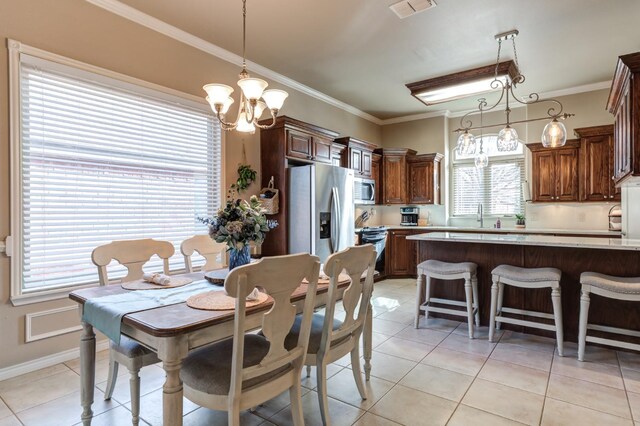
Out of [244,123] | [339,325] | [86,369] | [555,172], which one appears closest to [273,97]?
[244,123]

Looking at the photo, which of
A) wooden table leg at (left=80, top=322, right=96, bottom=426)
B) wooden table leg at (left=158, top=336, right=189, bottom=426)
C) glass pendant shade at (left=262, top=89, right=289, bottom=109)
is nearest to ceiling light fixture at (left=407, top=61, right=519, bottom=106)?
glass pendant shade at (left=262, top=89, right=289, bottom=109)

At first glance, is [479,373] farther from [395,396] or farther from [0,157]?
[0,157]

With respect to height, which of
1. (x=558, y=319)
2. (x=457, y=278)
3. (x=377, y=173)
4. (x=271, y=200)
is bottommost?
(x=558, y=319)

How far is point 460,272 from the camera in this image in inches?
131

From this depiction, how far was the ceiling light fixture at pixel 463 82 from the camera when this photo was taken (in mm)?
3939

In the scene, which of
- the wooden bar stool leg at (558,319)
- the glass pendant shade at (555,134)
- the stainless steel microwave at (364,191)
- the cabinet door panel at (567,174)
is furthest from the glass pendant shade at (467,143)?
the cabinet door panel at (567,174)

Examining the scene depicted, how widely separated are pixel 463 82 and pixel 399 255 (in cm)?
307

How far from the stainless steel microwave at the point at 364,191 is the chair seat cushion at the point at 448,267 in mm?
2360

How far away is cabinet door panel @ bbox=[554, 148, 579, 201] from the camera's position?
5.08m

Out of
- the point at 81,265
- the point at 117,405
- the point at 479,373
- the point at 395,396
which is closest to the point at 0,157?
the point at 81,265

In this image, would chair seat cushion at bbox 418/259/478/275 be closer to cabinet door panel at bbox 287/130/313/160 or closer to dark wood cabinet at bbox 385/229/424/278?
cabinet door panel at bbox 287/130/313/160

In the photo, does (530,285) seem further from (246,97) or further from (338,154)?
(338,154)

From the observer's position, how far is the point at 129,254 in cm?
242

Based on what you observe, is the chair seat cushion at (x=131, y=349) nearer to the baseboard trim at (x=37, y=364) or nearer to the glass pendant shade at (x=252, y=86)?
the baseboard trim at (x=37, y=364)
